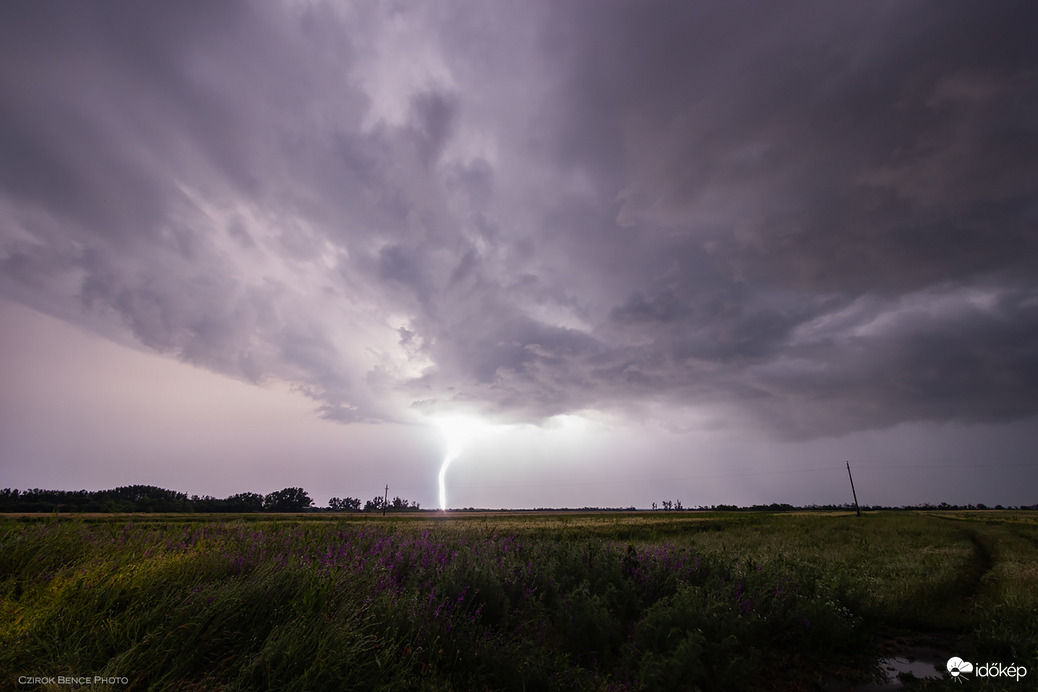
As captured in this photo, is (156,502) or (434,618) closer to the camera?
(434,618)

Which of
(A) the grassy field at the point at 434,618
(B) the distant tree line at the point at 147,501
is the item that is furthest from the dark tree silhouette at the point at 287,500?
(A) the grassy field at the point at 434,618

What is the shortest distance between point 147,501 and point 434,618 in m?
135

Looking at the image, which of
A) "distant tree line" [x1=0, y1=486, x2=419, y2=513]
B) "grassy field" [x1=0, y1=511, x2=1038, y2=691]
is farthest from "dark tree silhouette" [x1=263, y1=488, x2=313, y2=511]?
"grassy field" [x1=0, y1=511, x2=1038, y2=691]

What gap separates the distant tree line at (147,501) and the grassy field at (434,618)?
294ft

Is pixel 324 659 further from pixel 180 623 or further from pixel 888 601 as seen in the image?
pixel 888 601

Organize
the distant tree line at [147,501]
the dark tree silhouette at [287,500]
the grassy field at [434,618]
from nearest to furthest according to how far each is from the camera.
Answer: the grassy field at [434,618] → the distant tree line at [147,501] → the dark tree silhouette at [287,500]

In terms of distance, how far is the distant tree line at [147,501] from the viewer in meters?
81.5

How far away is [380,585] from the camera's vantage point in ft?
20.4

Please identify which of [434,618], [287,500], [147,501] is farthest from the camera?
[287,500]

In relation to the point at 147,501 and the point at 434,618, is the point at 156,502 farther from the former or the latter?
the point at 434,618

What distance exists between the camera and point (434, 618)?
5.32 metres

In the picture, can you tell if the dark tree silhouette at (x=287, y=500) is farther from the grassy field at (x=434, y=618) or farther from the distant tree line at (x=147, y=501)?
the grassy field at (x=434, y=618)

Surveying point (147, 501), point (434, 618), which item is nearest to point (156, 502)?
point (147, 501)

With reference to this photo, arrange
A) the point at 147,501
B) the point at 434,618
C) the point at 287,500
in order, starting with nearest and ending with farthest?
the point at 434,618, the point at 147,501, the point at 287,500
